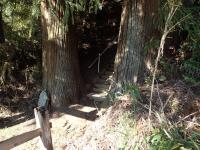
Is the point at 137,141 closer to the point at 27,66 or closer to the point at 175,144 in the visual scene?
the point at 175,144

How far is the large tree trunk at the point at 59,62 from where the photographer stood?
343 inches

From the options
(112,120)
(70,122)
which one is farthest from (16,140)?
(70,122)

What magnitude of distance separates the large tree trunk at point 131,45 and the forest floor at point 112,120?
58cm

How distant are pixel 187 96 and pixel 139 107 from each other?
0.80 metres

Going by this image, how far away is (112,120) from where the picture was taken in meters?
6.33

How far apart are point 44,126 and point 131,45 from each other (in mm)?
2737

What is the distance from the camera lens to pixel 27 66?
1077 cm

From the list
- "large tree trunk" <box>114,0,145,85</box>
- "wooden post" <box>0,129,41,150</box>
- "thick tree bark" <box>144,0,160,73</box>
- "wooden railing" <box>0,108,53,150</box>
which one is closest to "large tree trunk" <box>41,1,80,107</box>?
"large tree trunk" <box>114,0,145,85</box>

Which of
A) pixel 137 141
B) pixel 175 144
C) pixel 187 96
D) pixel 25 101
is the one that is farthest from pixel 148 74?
pixel 25 101

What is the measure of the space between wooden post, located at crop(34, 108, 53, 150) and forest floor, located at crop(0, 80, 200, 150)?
759 millimetres

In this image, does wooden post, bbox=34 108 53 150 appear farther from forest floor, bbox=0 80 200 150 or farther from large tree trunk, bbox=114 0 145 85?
large tree trunk, bbox=114 0 145 85

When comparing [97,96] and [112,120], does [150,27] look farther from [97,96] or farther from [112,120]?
[97,96]

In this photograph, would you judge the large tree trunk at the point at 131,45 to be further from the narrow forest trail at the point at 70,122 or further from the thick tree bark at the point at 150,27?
the narrow forest trail at the point at 70,122

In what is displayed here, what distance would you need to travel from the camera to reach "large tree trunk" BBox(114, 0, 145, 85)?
741 cm
